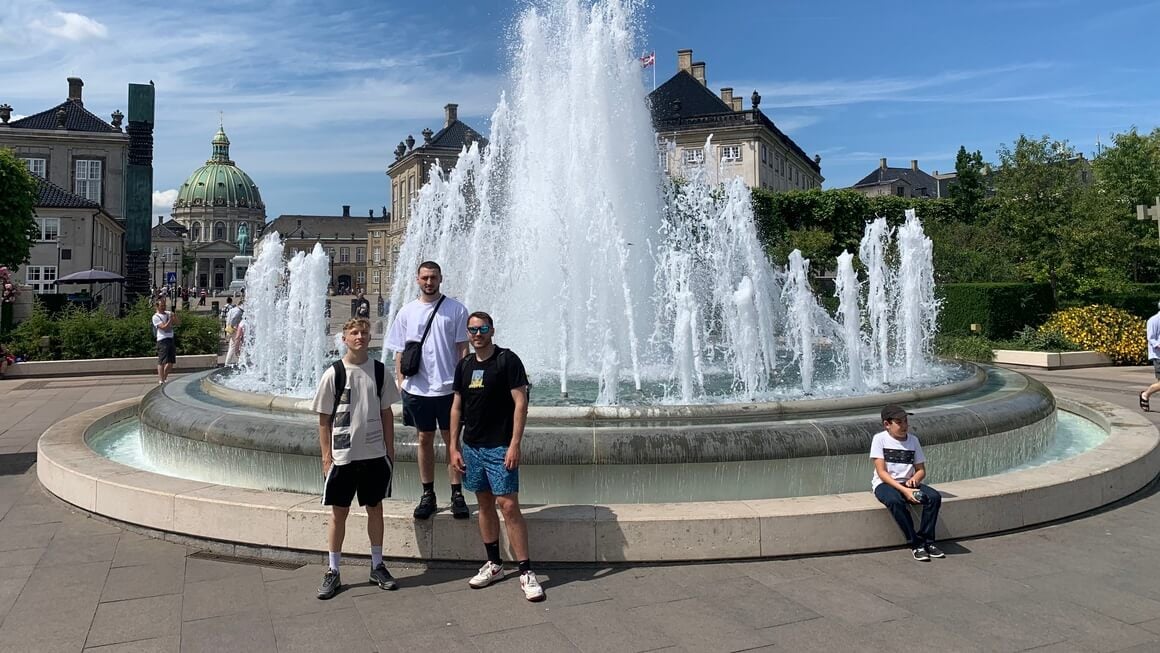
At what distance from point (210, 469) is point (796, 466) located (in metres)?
5.13

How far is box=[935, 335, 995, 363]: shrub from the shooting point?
19.1 meters

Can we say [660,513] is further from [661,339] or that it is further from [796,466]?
[661,339]

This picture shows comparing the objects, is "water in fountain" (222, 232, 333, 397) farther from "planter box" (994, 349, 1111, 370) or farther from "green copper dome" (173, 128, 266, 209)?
"green copper dome" (173, 128, 266, 209)

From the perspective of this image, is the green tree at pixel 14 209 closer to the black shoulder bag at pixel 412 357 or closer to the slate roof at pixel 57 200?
Result: the slate roof at pixel 57 200

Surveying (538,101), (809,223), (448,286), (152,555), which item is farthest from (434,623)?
(809,223)

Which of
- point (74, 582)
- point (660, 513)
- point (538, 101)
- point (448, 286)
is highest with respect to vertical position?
point (538, 101)

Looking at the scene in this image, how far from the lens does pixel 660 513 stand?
15.7 ft

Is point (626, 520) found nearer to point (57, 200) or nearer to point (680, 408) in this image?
point (680, 408)

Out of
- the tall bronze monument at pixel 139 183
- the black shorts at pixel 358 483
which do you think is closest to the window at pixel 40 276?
the tall bronze monument at pixel 139 183

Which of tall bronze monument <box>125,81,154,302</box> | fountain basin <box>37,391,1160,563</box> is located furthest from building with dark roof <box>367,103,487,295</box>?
fountain basin <box>37,391,1160,563</box>

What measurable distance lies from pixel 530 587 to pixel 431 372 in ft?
4.95

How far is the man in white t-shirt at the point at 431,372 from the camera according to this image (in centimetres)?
477

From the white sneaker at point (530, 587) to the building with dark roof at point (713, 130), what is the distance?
53.5m

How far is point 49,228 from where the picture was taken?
4781 centimetres
